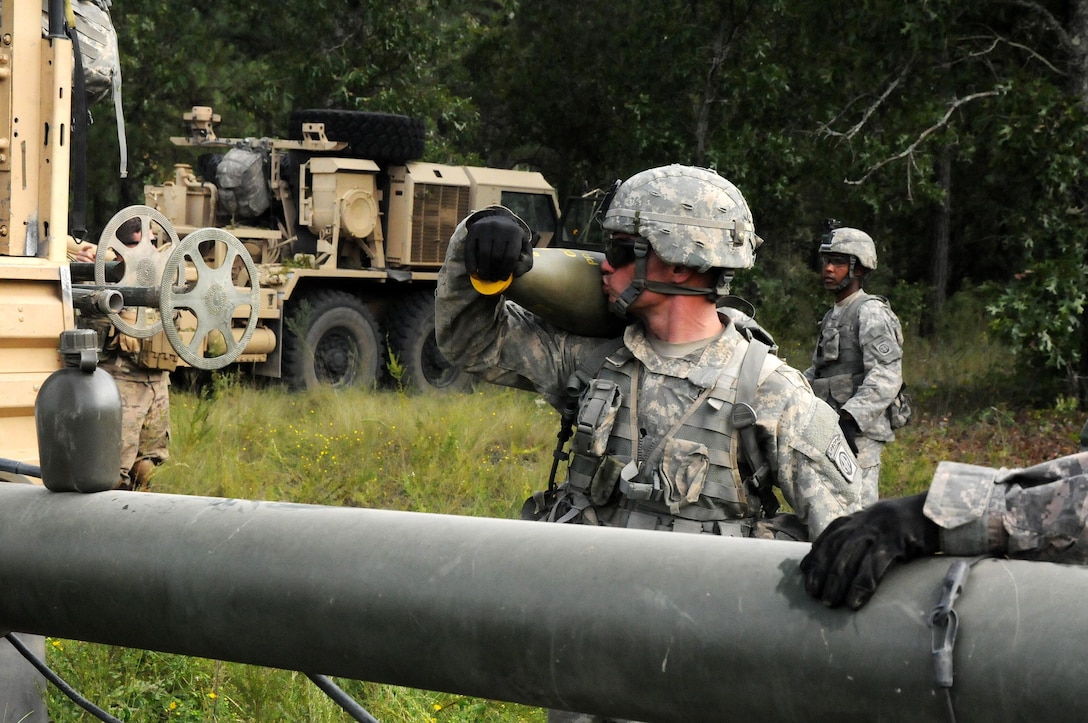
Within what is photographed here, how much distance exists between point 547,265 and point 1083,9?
9.83 metres

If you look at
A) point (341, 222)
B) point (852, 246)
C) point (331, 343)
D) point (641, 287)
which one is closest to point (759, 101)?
point (341, 222)

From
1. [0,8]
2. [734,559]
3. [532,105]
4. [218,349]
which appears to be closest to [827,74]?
[218,349]

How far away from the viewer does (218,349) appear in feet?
32.2

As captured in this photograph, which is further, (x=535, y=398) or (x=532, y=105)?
(x=532, y=105)

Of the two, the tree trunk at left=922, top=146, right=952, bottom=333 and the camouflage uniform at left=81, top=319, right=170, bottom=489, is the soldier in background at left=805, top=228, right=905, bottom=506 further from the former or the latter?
the tree trunk at left=922, top=146, right=952, bottom=333

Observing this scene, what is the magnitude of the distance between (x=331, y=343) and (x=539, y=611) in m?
11.3

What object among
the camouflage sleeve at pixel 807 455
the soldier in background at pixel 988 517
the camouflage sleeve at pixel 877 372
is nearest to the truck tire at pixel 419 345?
the camouflage sleeve at pixel 877 372

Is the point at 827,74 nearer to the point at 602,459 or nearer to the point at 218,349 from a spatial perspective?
the point at 218,349

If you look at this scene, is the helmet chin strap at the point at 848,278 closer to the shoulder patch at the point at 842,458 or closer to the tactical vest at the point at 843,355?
the tactical vest at the point at 843,355

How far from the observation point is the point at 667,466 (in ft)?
10.4

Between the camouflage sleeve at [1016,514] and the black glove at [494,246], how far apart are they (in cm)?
165

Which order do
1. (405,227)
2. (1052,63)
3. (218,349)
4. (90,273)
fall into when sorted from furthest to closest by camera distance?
(405,227) → (1052,63) → (218,349) → (90,273)

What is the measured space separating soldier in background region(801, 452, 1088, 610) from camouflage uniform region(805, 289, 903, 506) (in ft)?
16.4

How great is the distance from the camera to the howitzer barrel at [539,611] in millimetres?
1292
